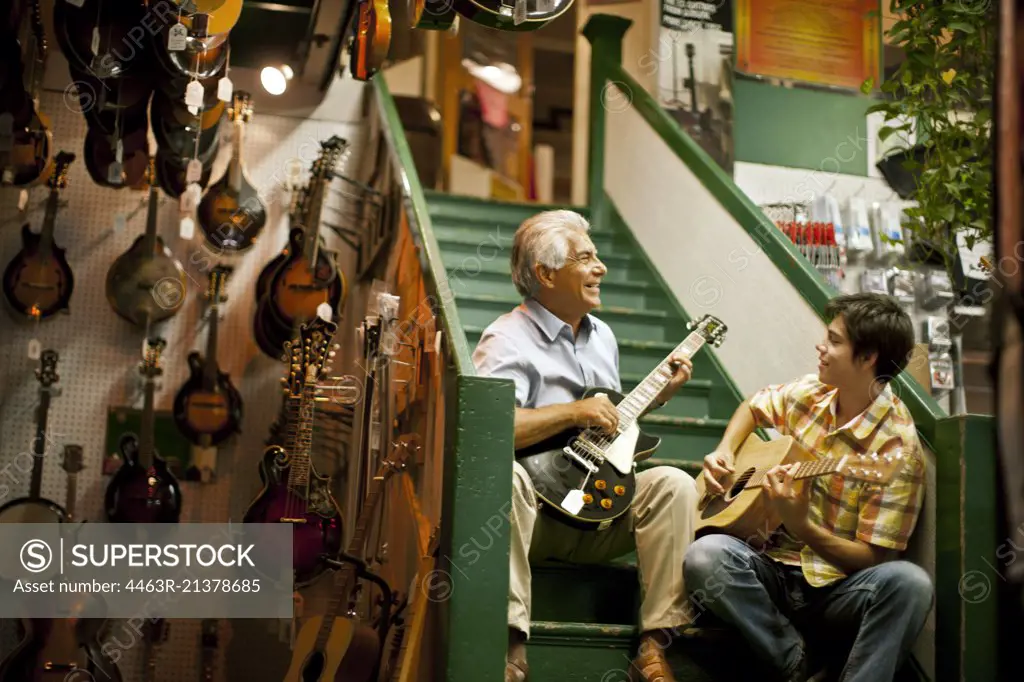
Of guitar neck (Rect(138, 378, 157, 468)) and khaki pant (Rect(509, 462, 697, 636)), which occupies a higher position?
guitar neck (Rect(138, 378, 157, 468))

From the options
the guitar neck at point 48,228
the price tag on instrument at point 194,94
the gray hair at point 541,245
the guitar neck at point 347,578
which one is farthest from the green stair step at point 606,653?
the guitar neck at point 48,228

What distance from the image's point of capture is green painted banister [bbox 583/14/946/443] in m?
3.43

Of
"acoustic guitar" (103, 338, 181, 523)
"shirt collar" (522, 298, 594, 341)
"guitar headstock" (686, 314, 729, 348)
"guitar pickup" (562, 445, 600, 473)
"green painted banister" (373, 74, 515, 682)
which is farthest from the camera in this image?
"acoustic guitar" (103, 338, 181, 523)

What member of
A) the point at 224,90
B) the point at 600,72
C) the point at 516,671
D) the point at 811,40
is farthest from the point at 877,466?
the point at 811,40

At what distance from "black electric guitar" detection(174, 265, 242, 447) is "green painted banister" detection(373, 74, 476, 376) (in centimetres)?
151

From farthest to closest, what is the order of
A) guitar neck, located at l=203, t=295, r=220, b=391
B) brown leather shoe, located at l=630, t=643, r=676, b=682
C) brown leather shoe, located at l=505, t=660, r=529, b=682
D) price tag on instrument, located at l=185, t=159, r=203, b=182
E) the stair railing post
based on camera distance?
the stair railing post
guitar neck, located at l=203, t=295, r=220, b=391
price tag on instrument, located at l=185, t=159, r=203, b=182
brown leather shoe, located at l=630, t=643, r=676, b=682
brown leather shoe, located at l=505, t=660, r=529, b=682

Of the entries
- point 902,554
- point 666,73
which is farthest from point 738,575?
point 666,73

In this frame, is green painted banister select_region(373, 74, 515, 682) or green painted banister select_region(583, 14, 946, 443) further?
green painted banister select_region(583, 14, 946, 443)

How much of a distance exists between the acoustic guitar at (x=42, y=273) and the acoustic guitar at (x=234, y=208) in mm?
694

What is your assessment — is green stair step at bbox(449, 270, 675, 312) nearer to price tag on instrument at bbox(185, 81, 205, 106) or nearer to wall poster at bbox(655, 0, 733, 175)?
wall poster at bbox(655, 0, 733, 175)

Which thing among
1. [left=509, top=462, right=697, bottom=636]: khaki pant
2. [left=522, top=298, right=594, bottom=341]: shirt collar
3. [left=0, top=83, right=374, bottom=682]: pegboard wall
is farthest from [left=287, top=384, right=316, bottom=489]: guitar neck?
[left=509, top=462, right=697, bottom=636]: khaki pant

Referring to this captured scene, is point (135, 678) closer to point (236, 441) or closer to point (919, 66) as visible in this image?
point (236, 441)

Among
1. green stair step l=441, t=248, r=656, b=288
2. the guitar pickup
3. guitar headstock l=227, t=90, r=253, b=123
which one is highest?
guitar headstock l=227, t=90, r=253, b=123

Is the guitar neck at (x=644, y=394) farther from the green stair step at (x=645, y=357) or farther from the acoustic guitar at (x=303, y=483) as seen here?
the acoustic guitar at (x=303, y=483)
